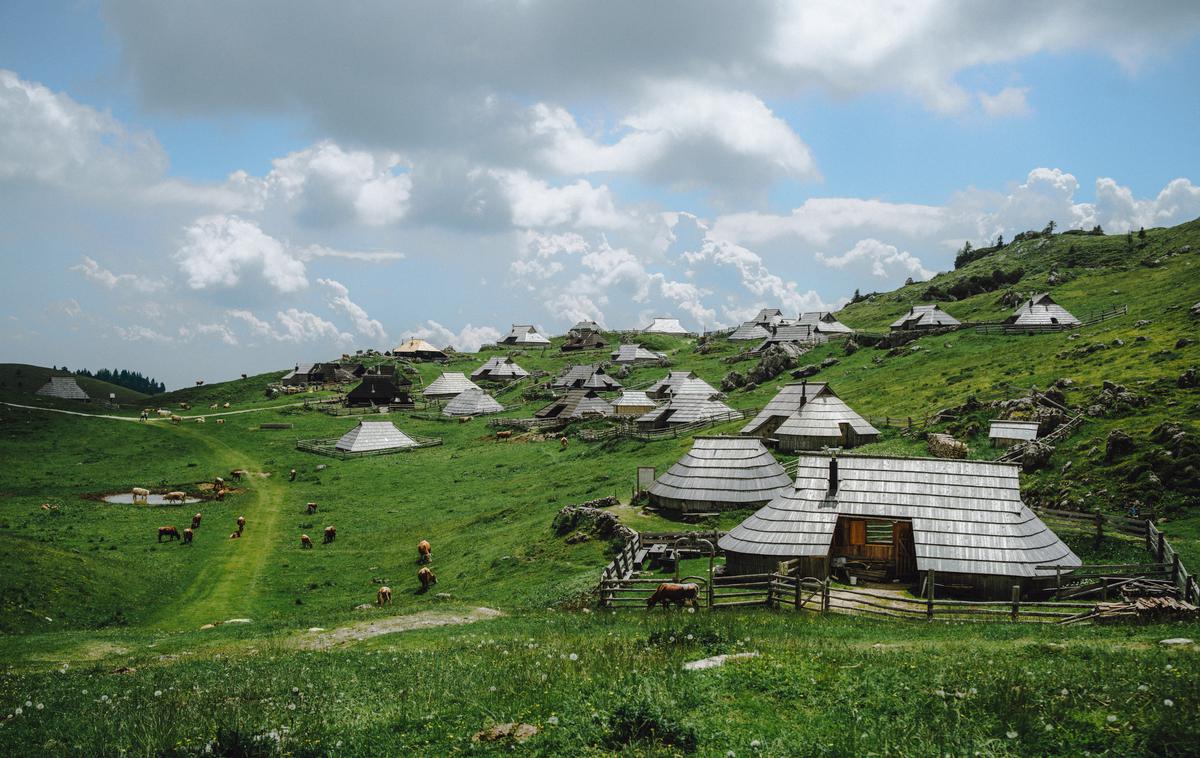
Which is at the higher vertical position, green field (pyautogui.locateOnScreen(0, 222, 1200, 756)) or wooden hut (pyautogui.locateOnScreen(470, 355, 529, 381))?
wooden hut (pyautogui.locateOnScreen(470, 355, 529, 381))

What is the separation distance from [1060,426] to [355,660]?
4193 cm

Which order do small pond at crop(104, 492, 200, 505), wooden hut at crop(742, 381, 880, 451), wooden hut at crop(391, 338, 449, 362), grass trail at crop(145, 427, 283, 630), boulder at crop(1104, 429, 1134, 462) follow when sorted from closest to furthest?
grass trail at crop(145, 427, 283, 630)
boulder at crop(1104, 429, 1134, 462)
wooden hut at crop(742, 381, 880, 451)
small pond at crop(104, 492, 200, 505)
wooden hut at crop(391, 338, 449, 362)

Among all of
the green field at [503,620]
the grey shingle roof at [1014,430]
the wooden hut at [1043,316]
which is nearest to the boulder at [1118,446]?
the green field at [503,620]

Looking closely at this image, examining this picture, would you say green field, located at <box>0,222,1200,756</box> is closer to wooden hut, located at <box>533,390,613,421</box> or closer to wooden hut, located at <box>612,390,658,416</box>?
wooden hut, located at <box>533,390,613,421</box>

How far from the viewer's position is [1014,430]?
42281 millimetres

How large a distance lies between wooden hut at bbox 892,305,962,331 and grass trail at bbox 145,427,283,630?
7757 cm

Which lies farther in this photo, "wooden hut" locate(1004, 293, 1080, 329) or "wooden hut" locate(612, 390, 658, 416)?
"wooden hut" locate(1004, 293, 1080, 329)

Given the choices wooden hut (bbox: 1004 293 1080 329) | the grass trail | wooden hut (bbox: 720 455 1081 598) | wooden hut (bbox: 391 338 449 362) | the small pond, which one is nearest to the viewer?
wooden hut (bbox: 720 455 1081 598)

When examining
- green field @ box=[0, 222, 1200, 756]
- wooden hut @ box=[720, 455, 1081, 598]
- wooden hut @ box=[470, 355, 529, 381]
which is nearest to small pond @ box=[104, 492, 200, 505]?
green field @ box=[0, 222, 1200, 756]

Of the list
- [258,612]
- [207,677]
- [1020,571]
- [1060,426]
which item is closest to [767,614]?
[1020,571]

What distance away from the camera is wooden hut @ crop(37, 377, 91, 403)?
334 ft

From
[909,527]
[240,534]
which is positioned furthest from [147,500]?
[909,527]

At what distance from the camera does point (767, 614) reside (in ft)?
66.7

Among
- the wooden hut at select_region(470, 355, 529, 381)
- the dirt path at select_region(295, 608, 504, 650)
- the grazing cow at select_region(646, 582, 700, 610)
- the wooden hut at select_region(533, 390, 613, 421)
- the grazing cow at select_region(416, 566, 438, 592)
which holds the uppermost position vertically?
the wooden hut at select_region(470, 355, 529, 381)
